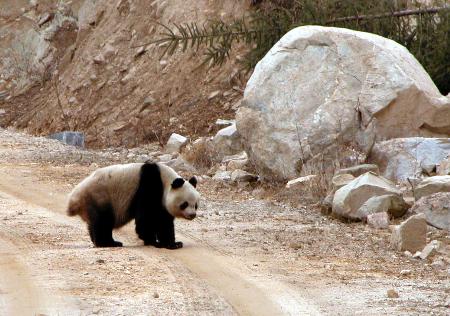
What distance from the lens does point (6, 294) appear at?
29.7ft

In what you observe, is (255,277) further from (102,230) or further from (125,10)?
(125,10)

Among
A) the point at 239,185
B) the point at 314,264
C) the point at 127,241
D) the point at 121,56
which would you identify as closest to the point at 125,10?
the point at 121,56

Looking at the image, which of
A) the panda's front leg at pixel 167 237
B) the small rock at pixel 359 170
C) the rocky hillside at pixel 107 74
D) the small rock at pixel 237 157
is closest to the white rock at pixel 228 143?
the small rock at pixel 237 157

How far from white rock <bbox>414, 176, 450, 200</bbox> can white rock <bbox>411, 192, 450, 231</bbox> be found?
0.44 metres

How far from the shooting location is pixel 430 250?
38.5 feet

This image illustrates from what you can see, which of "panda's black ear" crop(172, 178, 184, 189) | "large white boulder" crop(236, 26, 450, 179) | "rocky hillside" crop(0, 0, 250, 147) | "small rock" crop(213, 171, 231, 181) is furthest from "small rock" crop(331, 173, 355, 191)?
"rocky hillside" crop(0, 0, 250, 147)

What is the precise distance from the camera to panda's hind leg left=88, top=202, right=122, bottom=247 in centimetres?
1187

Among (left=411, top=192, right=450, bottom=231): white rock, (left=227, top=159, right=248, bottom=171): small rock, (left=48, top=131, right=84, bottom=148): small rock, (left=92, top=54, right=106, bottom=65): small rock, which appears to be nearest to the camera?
(left=411, top=192, right=450, bottom=231): white rock

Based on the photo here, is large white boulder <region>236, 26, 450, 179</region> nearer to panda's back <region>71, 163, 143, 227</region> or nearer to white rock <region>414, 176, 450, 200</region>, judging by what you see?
white rock <region>414, 176, 450, 200</region>

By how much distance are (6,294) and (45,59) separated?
24.3 meters

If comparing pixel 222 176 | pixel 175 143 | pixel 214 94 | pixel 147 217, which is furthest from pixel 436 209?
pixel 214 94

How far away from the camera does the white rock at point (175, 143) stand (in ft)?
71.5

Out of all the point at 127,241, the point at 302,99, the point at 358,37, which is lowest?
the point at 127,241

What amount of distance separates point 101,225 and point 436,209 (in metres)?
4.41
